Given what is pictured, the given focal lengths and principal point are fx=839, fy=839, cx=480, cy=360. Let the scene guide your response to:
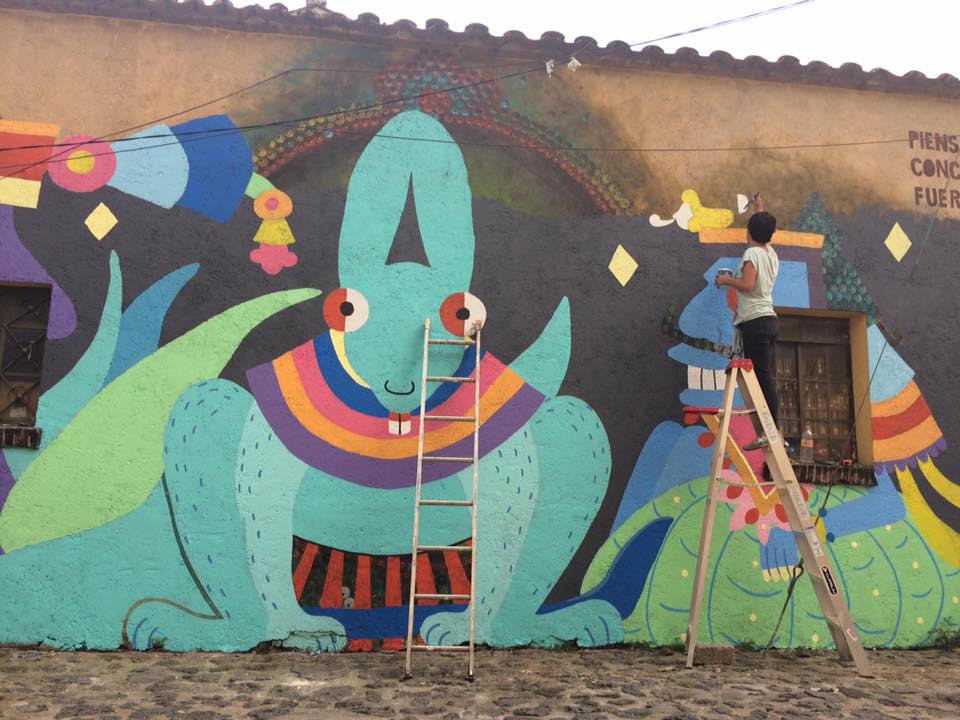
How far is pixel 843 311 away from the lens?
633 centimetres

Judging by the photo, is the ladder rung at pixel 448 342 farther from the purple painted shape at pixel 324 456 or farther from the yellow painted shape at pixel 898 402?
the yellow painted shape at pixel 898 402

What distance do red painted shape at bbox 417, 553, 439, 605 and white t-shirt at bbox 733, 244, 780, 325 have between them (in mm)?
2626

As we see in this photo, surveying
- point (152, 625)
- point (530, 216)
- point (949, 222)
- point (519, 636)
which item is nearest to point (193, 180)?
point (530, 216)

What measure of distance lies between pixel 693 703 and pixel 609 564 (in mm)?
1415

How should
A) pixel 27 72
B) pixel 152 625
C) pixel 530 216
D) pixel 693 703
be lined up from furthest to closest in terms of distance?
pixel 530 216 < pixel 27 72 < pixel 152 625 < pixel 693 703

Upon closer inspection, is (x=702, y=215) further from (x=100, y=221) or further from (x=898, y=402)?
(x=100, y=221)

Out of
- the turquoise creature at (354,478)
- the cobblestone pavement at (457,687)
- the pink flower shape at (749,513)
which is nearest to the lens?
the cobblestone pavement at (457,687)

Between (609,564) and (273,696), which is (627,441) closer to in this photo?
(609,564)

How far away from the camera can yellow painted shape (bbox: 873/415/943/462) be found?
618 cm

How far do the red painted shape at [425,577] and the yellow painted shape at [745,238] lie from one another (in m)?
3.01

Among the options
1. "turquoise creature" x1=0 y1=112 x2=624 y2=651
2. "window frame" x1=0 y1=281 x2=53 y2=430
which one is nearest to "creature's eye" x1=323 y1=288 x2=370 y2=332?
"turquoise creature" x1=0 y1=112 x2=624 y2=651

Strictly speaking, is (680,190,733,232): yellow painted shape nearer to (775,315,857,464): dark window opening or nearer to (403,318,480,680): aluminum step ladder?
(775,315,857,464): dark window opening

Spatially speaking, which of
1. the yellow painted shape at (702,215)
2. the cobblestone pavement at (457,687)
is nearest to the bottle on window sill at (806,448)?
the cobblestone pavement at (457,687)

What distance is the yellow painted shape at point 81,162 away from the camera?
5547 mm
